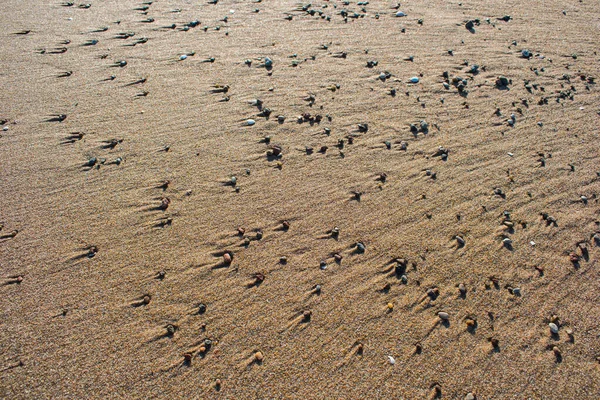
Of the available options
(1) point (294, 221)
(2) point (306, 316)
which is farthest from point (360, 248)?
(2) point (306, 316)

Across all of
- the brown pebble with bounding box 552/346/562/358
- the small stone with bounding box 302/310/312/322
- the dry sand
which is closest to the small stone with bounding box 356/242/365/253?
the dry sand

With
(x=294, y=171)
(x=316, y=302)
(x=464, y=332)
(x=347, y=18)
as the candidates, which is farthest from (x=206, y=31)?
(x=464, y=332)

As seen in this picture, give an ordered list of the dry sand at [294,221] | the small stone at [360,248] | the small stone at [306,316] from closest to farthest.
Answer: the dry sand at [294,221] < the small stone at [306,316] < the small stone at [360,248]

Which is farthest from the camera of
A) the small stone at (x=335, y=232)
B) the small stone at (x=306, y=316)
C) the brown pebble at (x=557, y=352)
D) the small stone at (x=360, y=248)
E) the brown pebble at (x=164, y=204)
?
the brown pebble at (x=164, y=204)

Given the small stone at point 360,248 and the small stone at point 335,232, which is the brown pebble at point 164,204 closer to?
the small stone at point 335,232

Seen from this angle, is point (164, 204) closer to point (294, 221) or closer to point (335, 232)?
point (294, 221)

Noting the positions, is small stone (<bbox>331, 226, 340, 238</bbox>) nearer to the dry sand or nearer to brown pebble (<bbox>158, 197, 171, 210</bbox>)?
the dry sand

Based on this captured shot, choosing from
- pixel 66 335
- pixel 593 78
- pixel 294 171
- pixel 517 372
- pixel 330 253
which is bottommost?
pixel 517 372

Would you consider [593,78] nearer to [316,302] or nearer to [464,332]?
[464,332]

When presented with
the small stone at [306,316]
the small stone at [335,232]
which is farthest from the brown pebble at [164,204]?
the small stone at [306,316]
